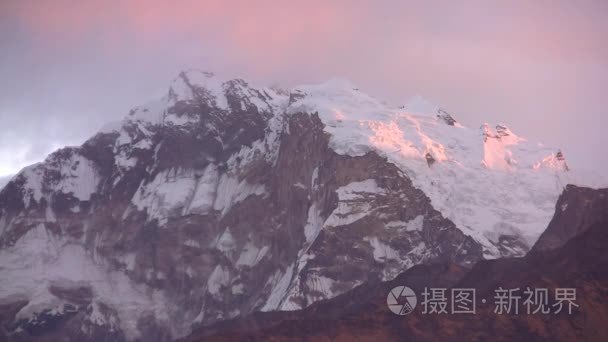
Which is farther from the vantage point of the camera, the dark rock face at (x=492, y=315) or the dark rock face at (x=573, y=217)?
the dark rock face at (x=573, y=217)

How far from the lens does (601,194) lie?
194875 mm

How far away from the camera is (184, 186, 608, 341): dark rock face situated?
136375 millimetres

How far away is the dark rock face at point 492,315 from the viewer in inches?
5369

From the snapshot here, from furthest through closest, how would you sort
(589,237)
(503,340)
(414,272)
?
A: (414,272) < (589,237) < (503,340)

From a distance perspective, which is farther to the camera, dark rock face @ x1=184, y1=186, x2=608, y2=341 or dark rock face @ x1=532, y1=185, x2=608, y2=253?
dark rock face @ x1=532, y1=185, x2=608, y2=253

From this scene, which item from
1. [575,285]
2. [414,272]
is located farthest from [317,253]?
[575,285]

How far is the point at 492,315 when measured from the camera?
140000 millimetres

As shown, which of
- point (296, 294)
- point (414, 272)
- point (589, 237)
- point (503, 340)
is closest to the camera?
point (503, 340)

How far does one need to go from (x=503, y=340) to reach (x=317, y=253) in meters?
62.8

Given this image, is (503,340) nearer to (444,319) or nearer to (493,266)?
(444,319)

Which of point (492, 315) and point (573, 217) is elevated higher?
point (573, 217)

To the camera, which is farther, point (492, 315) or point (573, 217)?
point (573, 217)

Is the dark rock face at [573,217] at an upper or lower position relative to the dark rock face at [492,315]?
upper

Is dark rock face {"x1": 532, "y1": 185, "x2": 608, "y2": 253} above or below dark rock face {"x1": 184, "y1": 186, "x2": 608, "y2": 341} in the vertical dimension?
above
